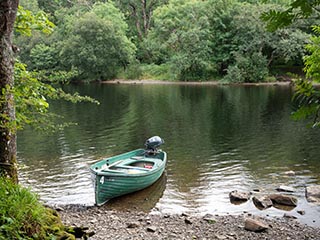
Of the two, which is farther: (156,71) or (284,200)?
(156,71)

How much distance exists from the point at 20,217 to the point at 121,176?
8.19 meters

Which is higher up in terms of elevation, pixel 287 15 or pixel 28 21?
pixel 28 21

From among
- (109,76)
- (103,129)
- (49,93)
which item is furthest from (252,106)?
(109,76)

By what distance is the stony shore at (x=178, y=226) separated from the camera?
1054 cm

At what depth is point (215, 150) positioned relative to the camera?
76.2 ft

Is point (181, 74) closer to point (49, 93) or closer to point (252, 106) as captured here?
point (252, 106)

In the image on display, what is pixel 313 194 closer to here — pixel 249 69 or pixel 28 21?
pixel 28 21

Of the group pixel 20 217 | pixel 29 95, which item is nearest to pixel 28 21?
pixel 29 95

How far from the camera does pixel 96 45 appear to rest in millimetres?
66875

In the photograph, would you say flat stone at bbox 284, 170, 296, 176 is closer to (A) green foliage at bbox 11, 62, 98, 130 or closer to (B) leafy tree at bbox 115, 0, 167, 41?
(A) green foliage at bbox 11, 62, 98, 130

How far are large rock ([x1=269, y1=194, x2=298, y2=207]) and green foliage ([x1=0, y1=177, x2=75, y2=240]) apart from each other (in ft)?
31.3

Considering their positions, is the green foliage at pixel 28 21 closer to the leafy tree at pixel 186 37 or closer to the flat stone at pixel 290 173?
the flat stone at pixel 290 173

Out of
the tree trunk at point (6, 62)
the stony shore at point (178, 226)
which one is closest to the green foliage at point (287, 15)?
the tree trunk at point (6, 62)

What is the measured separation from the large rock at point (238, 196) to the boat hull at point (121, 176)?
10.8 feet
